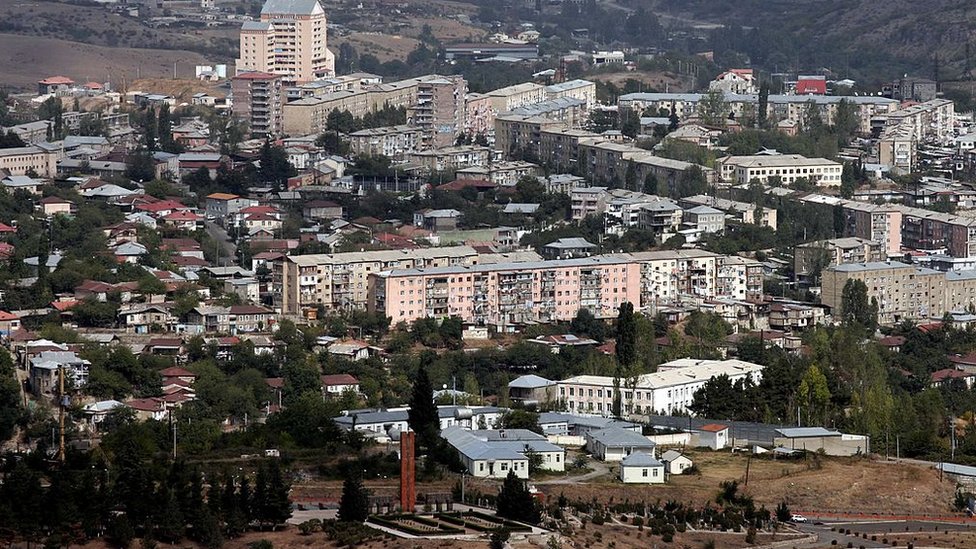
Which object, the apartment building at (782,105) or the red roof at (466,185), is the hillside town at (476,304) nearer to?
the apartment building at (782,105)

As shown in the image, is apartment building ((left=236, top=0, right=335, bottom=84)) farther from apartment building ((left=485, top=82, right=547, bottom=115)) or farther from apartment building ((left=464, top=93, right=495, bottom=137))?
apartment building ((left=464, top=93, right=495, bottom=137))

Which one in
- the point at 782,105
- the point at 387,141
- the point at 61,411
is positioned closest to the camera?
the point at 61,411

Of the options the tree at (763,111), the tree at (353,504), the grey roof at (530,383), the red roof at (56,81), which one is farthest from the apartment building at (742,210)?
the tree at (353,504)

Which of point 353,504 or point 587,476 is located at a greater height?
point 353,504

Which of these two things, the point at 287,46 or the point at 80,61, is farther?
the point at 80,61

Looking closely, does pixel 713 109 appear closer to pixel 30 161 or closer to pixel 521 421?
pixel 30 161

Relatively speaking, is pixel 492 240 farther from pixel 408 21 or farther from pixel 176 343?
pixel 408 21

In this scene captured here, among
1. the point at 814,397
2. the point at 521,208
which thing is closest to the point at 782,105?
the point at 521,208

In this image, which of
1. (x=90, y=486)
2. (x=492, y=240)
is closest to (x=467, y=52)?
(x=492, y=240)
